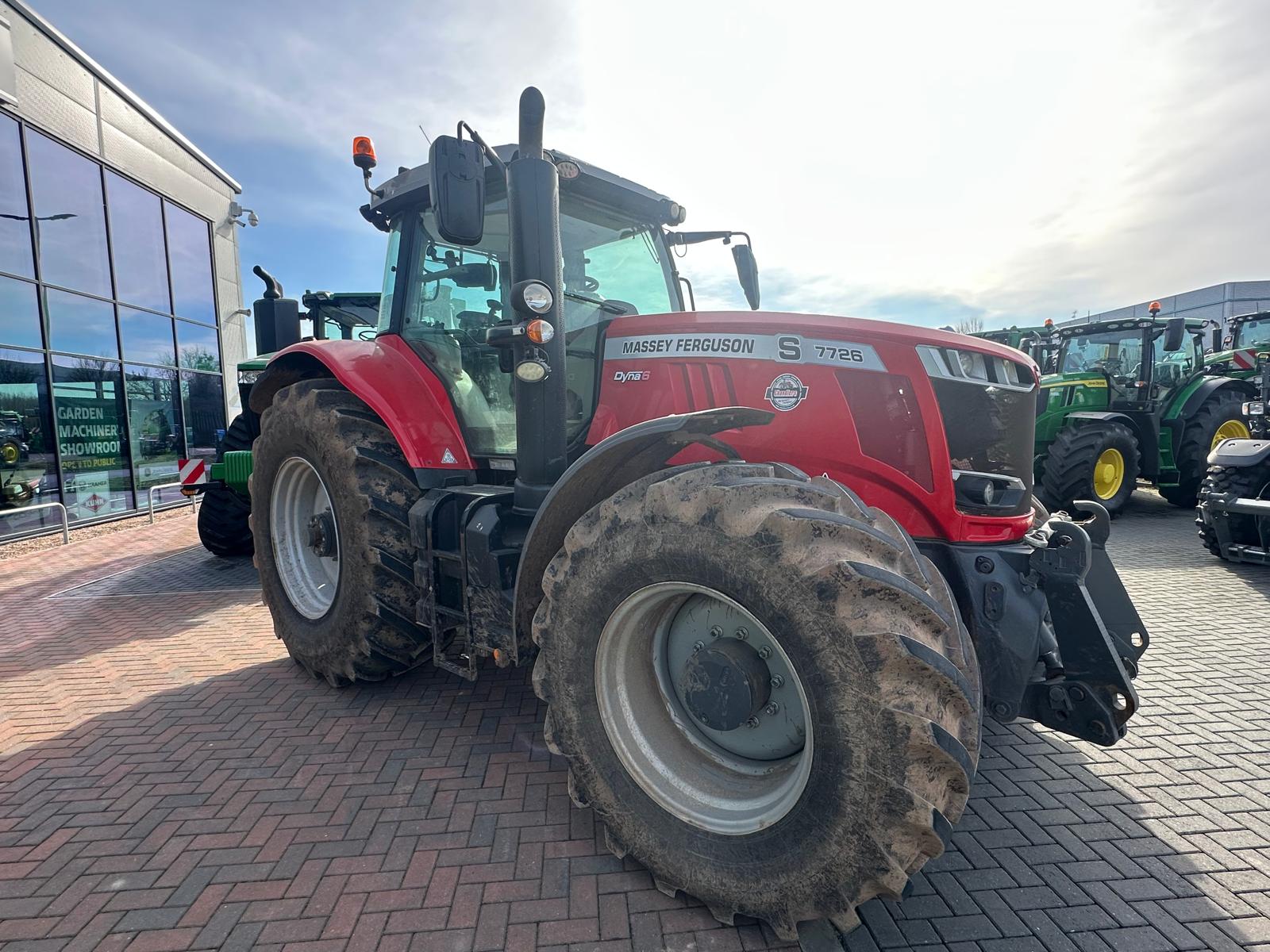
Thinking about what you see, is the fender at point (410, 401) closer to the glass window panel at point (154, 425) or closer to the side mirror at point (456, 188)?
the side mirror at point (456, 188)

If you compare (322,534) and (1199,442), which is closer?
(322,534)

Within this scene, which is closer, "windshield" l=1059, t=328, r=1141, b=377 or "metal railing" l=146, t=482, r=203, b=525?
"windshield" l=1059, t=328, r=1141, b=377

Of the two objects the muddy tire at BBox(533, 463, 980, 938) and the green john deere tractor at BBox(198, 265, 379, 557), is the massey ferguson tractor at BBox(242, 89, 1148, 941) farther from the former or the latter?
the green john deere tractor at BBox(198, 265, 379, 557)

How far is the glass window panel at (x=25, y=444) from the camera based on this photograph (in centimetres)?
838

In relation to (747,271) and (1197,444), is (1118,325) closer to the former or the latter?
(1197,444)

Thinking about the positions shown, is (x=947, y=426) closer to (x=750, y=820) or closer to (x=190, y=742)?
(x=750, y=820)

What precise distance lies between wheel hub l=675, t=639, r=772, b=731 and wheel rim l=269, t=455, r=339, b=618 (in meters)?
2.58

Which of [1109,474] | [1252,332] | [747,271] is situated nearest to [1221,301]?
[1252,332]

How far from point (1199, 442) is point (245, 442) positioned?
470 inches

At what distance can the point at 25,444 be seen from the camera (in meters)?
8.65

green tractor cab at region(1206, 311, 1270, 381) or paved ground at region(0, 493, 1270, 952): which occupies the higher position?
green tractor cab at region(1206, 311, 1270, 381)

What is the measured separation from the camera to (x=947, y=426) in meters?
2.49

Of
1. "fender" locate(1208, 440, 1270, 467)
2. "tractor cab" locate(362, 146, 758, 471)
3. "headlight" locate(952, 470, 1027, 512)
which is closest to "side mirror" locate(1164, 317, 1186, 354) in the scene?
"fender" locate(1208, 440, 1270, 467)

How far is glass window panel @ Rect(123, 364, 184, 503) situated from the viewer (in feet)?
35.2
